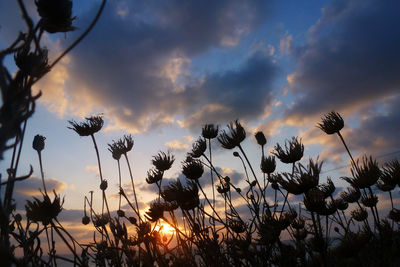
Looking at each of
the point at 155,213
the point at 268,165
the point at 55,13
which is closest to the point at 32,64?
the point at 55,13

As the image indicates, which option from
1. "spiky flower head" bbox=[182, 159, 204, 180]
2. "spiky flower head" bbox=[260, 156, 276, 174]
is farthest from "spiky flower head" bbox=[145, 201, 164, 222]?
"spiky flower head" bbox=[260, 156, 276, 174]

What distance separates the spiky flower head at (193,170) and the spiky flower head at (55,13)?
3.21m

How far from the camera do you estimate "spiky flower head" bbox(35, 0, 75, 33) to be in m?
1.03

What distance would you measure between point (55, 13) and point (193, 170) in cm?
331

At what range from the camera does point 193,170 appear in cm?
416

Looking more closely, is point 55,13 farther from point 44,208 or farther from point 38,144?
point 38,144

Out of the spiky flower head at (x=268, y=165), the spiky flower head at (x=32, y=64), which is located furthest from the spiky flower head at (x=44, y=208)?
the spiky flower head at (x=268, y=165)

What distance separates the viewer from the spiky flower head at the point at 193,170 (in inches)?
163

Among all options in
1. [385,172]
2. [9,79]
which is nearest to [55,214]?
[9,79]

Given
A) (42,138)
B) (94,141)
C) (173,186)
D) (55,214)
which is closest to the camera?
(55,214)

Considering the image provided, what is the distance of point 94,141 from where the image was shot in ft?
14.4

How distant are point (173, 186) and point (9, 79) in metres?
2.86

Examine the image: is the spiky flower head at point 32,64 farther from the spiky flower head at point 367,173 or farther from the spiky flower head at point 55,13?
the spiky flower head at point 367,173

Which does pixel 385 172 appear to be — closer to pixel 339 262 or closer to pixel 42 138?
pixel 339 262
